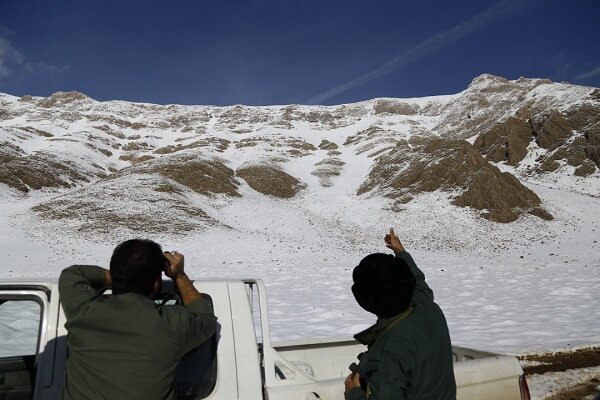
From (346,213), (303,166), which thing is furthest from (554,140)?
(346,213)

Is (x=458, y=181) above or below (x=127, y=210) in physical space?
below

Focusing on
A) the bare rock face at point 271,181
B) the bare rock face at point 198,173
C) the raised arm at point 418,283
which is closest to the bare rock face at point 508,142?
the bare rock face at point 271,181

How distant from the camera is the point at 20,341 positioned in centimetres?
555

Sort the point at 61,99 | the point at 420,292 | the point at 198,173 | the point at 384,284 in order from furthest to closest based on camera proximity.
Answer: the point at 61,99 → the point at 198,173 → the point at 420,292 → the point at 384,284

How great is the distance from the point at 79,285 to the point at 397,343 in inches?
75.7

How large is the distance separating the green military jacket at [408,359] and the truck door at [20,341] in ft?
6.93

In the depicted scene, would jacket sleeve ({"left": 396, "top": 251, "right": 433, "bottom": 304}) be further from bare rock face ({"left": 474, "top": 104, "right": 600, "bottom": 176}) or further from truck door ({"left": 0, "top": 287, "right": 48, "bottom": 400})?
bare rock face ({"left": 474, "top": 104, "right": 600, "bottom": 176})

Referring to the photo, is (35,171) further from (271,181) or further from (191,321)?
(191,321)

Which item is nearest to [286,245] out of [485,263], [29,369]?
[485,263]

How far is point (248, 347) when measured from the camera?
2.84 meters

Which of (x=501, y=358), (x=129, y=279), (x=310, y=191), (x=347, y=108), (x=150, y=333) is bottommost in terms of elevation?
(x=501, y=358)

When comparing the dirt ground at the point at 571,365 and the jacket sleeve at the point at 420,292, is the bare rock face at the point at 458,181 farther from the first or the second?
the jacket sleeve at the point at 420,292

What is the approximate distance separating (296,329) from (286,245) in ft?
64.4

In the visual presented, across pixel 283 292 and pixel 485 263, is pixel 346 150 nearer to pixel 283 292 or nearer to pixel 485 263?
pixel 485 263
